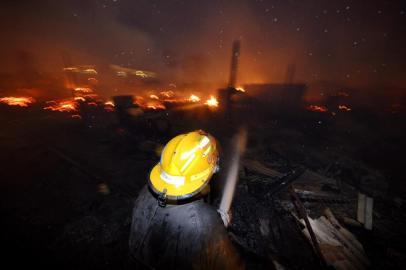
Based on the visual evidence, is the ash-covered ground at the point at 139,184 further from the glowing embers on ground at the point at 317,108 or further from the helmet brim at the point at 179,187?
the glowing embers on ground at the point at 317,108

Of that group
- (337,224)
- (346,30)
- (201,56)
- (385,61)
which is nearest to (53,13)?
(201,56)

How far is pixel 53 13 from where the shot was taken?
90.5ft

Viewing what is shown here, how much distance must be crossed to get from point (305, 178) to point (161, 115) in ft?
22.3

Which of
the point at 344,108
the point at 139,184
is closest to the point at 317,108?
the point at 344,108

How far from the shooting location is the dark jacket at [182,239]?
2.01 m

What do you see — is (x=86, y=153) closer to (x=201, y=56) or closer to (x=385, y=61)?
(x=201, y=56)

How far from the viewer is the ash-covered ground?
4.46 m

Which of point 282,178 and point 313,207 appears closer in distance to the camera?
point 313,207

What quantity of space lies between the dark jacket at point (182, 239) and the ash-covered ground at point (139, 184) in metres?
0.44

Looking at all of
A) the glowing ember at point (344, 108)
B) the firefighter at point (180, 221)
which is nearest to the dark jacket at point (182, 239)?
the firefighter at point (180, 221)

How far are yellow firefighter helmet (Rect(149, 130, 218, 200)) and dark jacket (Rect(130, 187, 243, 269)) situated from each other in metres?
0.16

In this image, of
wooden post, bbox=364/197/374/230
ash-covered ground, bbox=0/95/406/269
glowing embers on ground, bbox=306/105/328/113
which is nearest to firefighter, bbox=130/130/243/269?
ash-covered ground, bbox=0/95/406/269

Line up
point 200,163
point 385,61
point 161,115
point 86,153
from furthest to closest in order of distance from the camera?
point 385,61 < point 161,115 < point 86,153 < point 200,163

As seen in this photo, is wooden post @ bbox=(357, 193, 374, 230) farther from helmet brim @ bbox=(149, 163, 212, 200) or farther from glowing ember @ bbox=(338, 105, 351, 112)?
glowing ember @ bbox=(338, 105, 351, 112)
